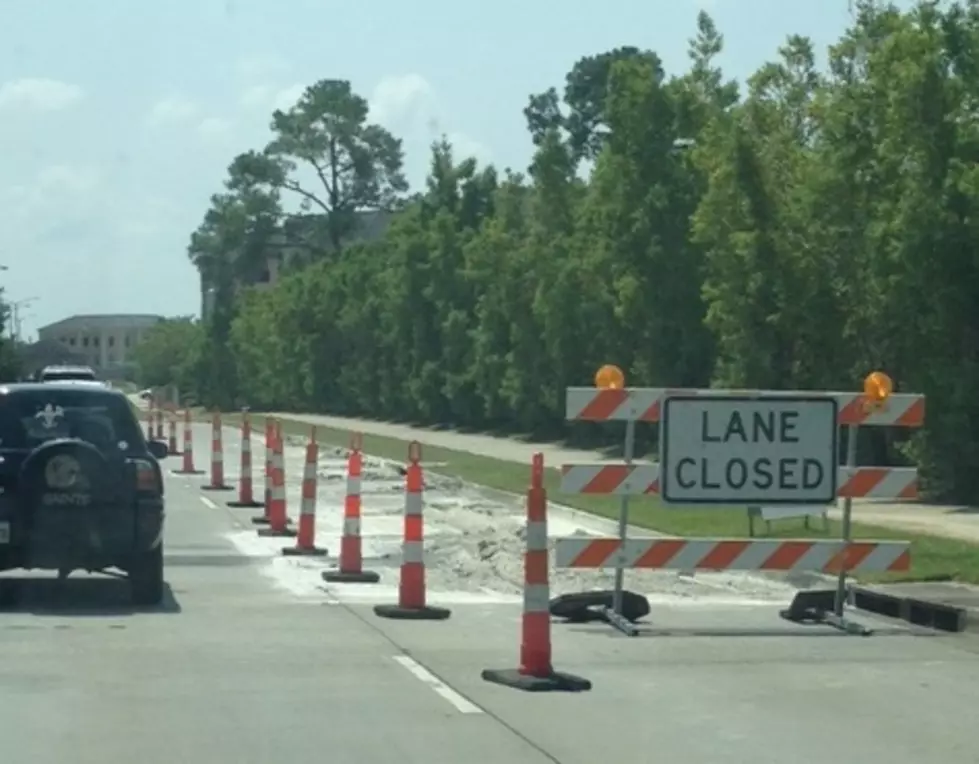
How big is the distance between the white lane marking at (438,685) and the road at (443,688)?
0.02 m

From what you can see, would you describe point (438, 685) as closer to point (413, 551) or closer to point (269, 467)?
point (413, 551)

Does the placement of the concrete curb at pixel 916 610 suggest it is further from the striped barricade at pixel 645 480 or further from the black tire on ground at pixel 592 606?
the black tire on ground at pixel 592 606

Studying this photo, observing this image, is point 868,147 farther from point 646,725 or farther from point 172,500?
point 646,725

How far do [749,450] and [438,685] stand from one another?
12.0ft

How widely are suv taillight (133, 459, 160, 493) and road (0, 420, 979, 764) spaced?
38.3 inches

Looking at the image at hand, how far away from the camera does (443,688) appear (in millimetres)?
12000

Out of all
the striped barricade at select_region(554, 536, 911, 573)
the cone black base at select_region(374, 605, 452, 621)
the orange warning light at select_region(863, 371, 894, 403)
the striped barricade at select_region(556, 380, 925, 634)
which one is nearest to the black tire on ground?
the striped barricade at select_region(556, 380, 925, 634)

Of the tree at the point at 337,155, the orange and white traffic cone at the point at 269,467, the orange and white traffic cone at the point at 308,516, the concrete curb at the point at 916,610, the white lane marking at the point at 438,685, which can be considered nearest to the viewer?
the white lane marking at the point at 438,685

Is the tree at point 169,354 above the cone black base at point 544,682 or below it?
above

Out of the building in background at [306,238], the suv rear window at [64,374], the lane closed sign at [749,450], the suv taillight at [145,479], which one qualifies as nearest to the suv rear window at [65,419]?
the suv taillight at [145,479]

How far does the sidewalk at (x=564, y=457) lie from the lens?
978 inches

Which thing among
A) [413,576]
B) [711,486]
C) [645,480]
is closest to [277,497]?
[413,576]

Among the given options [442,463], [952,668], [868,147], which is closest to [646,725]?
[952,668]

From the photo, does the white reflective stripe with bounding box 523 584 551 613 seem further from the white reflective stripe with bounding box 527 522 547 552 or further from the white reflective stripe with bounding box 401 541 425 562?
the white reflective stripe with bounding box 401 541 425 562
